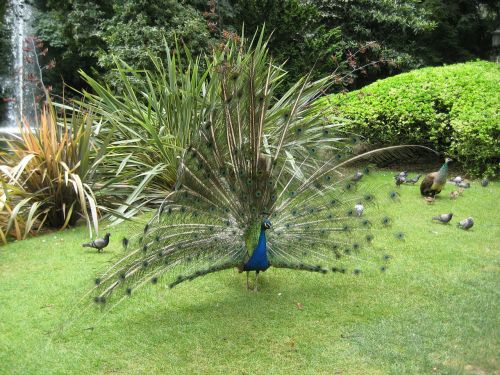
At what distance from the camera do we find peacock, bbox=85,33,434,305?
3990 mm

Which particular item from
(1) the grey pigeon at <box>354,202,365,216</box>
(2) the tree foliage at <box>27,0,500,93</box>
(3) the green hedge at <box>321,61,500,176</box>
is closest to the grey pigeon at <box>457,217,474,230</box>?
(1) the grey pigeon at <box>354,202,365,216</box>

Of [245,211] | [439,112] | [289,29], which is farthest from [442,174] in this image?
[289,29]

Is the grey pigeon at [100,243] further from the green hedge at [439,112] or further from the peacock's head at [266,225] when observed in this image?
the green hedge at [439,112]

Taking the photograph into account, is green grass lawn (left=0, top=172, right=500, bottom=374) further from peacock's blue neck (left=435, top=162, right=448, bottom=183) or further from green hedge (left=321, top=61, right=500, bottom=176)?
green hedge (left=321, top=61, right=500, bottom=176)

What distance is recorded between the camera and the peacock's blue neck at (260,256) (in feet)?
13.8

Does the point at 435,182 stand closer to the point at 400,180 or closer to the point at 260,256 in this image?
the point at 400,180

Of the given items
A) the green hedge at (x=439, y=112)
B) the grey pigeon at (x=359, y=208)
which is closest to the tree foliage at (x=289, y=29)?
the green hedge at (x=439, y=112)

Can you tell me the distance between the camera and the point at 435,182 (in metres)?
7.86

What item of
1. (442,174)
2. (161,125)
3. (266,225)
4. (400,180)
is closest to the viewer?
(266,225)

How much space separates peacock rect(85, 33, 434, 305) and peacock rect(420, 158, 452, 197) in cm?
354

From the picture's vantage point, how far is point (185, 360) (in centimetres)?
365

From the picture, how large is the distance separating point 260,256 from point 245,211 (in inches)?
14.6

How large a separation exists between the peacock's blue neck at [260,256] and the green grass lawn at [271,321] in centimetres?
40

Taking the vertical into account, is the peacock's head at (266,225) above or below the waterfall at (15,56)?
above
